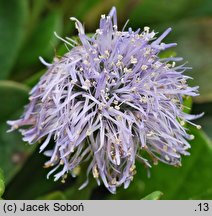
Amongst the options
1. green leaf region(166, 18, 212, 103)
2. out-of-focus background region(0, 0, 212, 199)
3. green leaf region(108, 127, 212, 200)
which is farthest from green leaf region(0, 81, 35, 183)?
green leaf region(166, 18, 212, 103)

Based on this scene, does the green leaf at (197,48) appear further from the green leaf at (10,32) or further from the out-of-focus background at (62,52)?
the green leaf at (10,32)

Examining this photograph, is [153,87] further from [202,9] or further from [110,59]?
[202,9]

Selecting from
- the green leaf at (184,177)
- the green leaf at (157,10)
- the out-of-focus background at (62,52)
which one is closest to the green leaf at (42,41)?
the out-of-focus background at (62,52)

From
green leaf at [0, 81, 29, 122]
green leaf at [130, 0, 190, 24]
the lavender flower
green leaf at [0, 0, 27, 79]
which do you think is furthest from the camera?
green leaf at [130, 0, 190, 24]

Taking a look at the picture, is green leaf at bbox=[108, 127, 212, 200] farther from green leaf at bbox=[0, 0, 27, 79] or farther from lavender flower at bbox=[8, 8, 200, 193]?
green leaf at bbox=[0, 0, 27, 79]

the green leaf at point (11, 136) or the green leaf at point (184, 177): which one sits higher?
the green leaf at point (11, 136)

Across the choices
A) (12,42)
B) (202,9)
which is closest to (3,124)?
(12,42)
